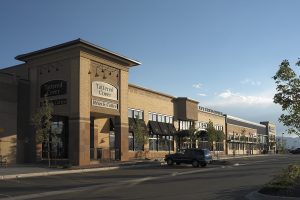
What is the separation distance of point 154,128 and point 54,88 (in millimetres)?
18249

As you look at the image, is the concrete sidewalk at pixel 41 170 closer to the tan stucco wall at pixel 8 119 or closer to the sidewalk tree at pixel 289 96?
the tan stucco wall at pixel 8 119

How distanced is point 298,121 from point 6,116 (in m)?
27.8

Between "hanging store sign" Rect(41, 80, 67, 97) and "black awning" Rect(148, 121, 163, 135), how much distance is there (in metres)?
17.1

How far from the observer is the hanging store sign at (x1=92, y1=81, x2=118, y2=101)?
42.8 metres

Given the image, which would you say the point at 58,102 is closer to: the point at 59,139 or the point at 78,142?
the point at 78,142

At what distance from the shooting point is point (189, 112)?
6638 cm

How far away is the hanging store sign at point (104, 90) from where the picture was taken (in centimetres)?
4278

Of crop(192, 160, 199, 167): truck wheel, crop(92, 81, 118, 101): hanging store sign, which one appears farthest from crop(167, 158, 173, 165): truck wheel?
crop(92, 81, 118, 101): hanging store sign

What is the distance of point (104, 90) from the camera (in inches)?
1737

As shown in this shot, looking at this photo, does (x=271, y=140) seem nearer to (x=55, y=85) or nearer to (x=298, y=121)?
(x=55, y=85)

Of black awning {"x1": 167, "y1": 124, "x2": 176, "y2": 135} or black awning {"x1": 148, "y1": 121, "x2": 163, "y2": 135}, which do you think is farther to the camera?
black awning {"x1": 167, "y1": 124, "x2": 176, "y2": 135}

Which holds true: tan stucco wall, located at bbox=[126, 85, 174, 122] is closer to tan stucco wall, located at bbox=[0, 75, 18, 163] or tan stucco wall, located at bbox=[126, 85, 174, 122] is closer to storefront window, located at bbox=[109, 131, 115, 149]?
storefront window, located at bbox=[109, 131, 115, 149]

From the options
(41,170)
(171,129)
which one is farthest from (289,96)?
(171,129)

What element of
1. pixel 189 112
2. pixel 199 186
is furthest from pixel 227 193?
pixel 189 112
